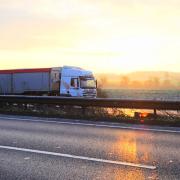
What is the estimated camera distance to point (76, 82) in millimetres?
30672

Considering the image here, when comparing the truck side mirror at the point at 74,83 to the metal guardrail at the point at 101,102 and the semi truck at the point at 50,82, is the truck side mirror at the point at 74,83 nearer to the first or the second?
the semi truck at the point at 50,82

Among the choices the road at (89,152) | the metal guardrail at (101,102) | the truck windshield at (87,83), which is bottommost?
the road at (89,152)

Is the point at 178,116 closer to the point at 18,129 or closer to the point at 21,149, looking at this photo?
the point at 18,129

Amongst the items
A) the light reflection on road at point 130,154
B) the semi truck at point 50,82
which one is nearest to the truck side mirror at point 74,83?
the semi truck at point 50,82

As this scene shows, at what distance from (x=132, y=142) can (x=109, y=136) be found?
3.64 ft

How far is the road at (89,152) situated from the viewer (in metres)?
7.04

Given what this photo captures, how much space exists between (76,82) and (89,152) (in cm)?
2198

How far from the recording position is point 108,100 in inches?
656

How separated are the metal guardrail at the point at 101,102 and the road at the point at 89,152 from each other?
86.6 inches

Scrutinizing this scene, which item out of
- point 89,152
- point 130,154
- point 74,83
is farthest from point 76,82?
point 130,154

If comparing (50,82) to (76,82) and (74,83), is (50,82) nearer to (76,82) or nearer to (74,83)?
(74,83)

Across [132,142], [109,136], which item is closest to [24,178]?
[132,142]

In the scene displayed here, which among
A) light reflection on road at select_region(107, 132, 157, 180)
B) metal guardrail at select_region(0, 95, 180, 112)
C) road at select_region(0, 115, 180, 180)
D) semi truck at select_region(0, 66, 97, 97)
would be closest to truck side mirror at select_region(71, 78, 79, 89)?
semi truck at select_region(0, 66, 97, 97)

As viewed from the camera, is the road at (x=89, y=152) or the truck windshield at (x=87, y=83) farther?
the truck windshield at (x=87, y=83)
